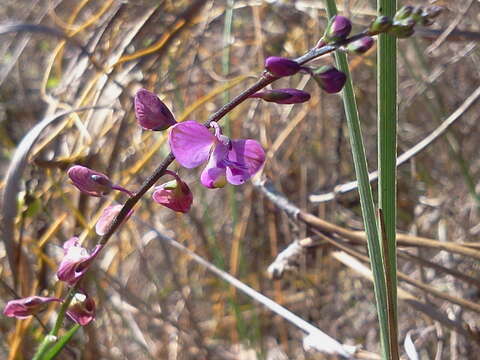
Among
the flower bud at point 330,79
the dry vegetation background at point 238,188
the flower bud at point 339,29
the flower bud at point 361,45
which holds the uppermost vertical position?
the flower bud at point 339,29

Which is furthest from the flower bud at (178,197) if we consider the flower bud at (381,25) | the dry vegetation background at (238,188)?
the dry vegetation background at (238,188)

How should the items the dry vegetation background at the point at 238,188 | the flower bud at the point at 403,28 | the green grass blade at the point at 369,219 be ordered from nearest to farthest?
the flower bud at the point at 403,28 < the green grass blade at the point at 369,219 < the dry vegetation background at the point at 238,188

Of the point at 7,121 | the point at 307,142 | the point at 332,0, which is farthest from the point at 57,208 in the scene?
the point at 332,0

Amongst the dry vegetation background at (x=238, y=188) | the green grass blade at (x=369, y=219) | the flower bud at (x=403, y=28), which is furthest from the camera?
the dry vegetation background at (x=238, y=188)

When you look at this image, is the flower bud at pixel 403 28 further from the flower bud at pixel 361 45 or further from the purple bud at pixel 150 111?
the purple bud at pixel 150 111

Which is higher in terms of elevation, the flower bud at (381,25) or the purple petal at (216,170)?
the flower bud at (381,25)

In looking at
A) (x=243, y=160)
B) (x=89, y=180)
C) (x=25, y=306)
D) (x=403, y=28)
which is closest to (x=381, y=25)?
(x=403, y=28)

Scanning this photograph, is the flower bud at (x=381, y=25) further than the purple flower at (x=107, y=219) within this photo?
No

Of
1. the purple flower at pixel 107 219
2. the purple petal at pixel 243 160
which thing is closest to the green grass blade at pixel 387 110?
the purple petal at pixel 243 160
